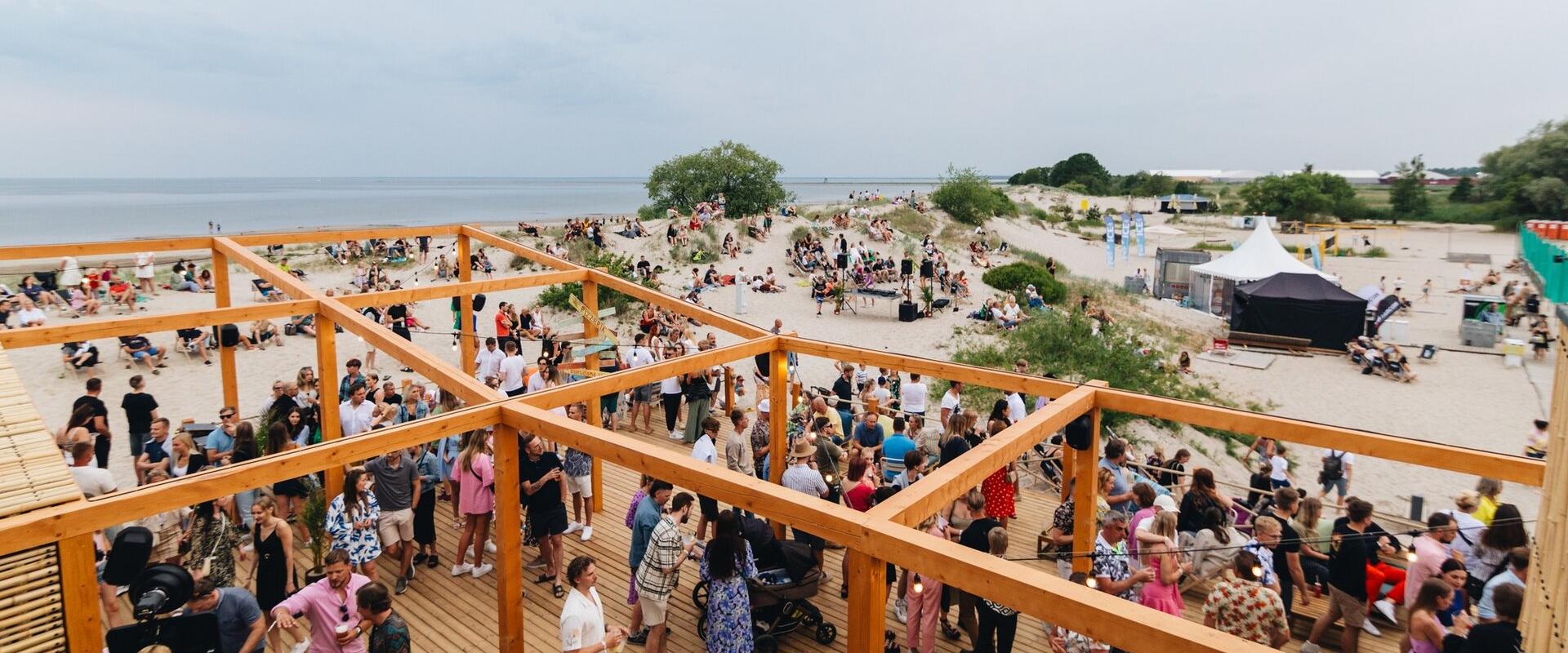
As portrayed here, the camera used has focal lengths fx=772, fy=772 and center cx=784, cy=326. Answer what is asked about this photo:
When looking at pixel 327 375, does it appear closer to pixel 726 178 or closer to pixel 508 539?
pixel 508 539

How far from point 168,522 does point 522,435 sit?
320 centimetres

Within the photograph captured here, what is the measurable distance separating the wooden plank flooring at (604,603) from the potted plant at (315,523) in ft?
0.59

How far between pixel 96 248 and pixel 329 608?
727 cm

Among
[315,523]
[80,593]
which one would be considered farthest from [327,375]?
[80,593]

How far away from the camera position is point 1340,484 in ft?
30.5

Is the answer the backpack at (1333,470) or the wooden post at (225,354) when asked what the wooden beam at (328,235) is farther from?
the backpack at (1333,470)

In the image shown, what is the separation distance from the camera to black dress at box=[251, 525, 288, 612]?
4988 mm

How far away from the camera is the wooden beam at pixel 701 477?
3.39 metres

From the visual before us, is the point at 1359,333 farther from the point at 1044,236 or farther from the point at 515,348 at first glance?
the point at 1044,236

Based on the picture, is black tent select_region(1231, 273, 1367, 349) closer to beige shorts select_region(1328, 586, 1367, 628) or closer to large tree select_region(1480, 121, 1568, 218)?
beige shorts select_region(1328, 586, 1367, 628)

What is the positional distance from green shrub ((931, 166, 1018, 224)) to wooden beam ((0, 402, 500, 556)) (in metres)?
40.7

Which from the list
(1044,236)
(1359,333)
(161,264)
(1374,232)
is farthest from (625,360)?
(1374,232)

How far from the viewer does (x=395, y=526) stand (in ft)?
19.7

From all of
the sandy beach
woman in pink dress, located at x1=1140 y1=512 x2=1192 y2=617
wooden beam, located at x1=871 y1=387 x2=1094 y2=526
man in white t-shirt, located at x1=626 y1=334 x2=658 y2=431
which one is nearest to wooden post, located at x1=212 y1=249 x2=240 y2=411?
the sandy beach
